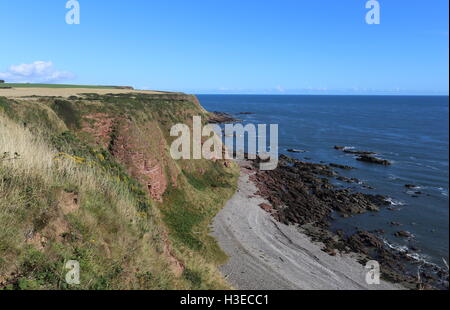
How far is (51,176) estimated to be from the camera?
8383mm

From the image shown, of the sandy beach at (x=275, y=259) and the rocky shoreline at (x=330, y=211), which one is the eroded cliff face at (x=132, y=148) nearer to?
the sandy beach at (x=275, y=259)

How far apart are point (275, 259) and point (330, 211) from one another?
15258 mm

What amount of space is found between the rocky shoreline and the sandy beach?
5.38 ft

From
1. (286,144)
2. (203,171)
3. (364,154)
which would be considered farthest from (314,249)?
(286,144)

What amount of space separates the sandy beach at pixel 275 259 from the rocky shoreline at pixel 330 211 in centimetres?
164

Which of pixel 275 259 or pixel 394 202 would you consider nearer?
pixel 275 259

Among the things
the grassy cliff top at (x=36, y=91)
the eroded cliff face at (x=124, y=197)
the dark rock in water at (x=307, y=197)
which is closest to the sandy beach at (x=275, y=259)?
the eroded cliff face at (x=124, y=197)

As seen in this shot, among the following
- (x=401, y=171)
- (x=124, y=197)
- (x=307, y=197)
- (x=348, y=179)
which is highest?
(x=124, y=197)

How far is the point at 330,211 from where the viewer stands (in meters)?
37.8

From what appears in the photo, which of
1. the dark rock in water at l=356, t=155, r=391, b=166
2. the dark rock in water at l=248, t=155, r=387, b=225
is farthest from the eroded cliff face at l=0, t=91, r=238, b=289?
the dark rock in water at l=356, t=155, r=391, b=166

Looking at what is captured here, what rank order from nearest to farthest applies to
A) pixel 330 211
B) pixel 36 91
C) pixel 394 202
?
1. pixel 330 211
2. pixel 394 202
3. pixel 36 91

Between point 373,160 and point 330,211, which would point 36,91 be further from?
point 373,160

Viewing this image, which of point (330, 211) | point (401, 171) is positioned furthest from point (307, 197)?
point (401, 171)
